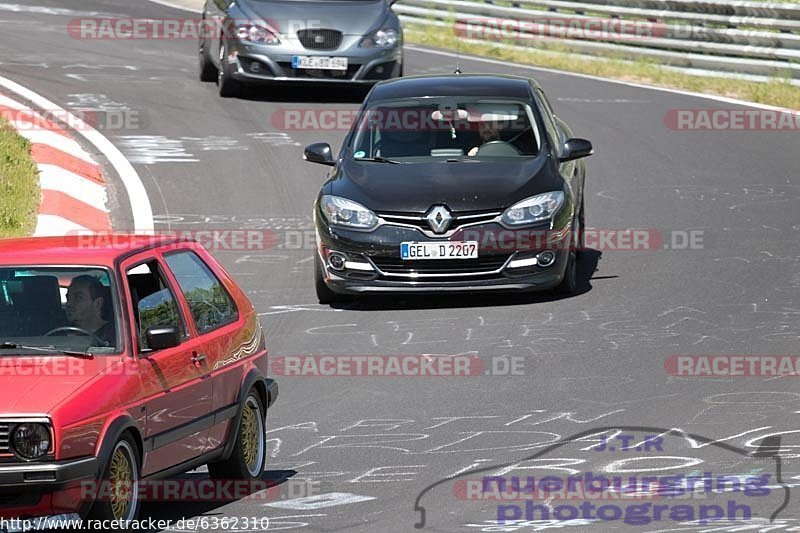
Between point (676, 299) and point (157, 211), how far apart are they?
5.07 metres

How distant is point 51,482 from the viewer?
689cm

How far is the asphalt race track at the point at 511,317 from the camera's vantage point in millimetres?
8688

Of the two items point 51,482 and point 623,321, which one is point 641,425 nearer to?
point 623,321

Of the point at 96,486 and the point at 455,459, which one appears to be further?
the point at 455,459

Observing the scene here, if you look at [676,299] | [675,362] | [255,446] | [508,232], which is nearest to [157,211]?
[508,232]

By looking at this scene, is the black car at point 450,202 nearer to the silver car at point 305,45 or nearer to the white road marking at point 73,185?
the white road marking at point 73,185

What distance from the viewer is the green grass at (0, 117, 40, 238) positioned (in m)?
14.6

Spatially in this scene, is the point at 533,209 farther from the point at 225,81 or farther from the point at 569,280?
the point at 225,81
